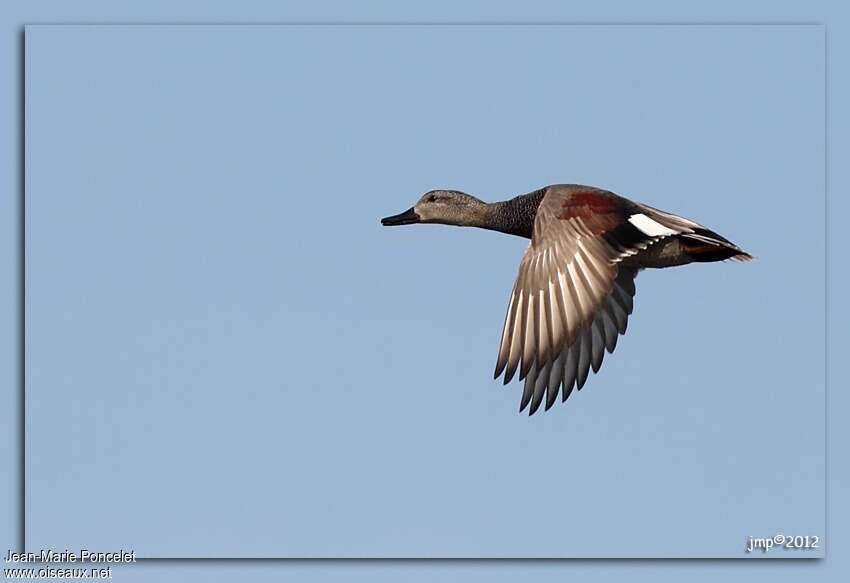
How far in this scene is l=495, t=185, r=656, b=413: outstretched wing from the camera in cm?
1140

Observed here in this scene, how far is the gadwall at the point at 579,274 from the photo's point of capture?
37.5 feet

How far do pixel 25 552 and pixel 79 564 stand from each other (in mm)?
476

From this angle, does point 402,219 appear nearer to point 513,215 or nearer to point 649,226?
point 513,215

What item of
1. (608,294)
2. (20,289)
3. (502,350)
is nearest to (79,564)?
(20,289)

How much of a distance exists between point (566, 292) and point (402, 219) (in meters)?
3.14

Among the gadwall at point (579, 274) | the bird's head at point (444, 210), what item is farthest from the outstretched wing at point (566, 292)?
the bird's head at point (444, 210)

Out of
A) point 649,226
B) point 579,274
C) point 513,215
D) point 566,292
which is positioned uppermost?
point 513,215

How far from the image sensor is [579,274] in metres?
11.6

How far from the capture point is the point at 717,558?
1195 centimetres

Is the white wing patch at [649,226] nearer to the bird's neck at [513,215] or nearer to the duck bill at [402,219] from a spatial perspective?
the bird's neck at [513,215]

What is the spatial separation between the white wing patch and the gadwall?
11 mm

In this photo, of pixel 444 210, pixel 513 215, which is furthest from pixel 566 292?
pixel 444 210

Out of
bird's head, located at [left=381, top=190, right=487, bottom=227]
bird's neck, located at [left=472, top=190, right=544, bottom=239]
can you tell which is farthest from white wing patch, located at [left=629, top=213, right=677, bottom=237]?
bird's head, located at [left=381, top=190, right=487, bottom=227]

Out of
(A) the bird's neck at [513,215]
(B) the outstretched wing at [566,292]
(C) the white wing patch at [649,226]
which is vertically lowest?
(B) the outstretched wing at [566,292]
